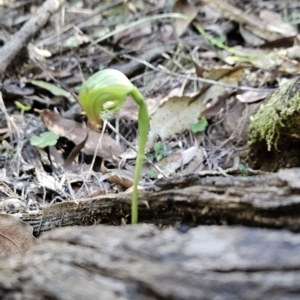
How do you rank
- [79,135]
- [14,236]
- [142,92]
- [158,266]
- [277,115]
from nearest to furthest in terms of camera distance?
1. [158,266]
2. [14,236]
3. [277,115]
4. [79,135]
5. [142,92]

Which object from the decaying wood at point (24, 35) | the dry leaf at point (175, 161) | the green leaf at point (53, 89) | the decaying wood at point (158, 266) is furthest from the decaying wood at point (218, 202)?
the green leaf at point (53, 89)

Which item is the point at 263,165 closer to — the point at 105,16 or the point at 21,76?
the point at 21,76

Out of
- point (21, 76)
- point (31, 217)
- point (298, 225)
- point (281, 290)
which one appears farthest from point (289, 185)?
point (21, 76)

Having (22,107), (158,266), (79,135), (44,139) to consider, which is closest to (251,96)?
(79,135)

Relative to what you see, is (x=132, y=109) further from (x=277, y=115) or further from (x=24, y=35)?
(x=277, y=115)

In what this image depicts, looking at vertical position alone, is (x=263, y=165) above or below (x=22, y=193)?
below

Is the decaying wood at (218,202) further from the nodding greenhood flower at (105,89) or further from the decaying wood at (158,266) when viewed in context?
the nodding greenhood flower at (105,89)

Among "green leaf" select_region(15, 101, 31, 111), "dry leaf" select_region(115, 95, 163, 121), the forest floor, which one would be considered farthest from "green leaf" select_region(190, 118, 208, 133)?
"green leaf" select_region(15, 101, 31, 111)
